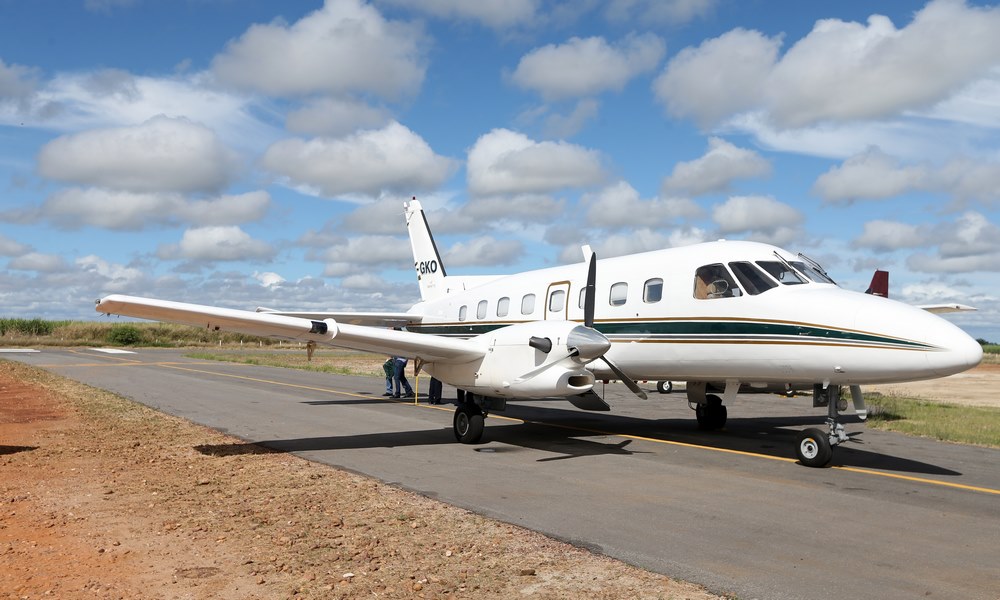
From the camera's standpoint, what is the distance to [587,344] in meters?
11.6

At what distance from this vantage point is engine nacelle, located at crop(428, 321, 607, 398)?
11711 mm

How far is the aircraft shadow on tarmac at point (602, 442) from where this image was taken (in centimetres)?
1205

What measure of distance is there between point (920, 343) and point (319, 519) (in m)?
7.68

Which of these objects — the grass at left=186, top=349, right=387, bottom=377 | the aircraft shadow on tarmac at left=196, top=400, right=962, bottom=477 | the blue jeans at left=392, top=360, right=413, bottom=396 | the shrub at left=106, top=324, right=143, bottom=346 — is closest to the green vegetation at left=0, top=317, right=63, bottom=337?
the shrub at left=106, top=324, right=143, bottom=346

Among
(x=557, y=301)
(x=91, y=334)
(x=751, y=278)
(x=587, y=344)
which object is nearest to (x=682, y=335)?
(x=751, y=278)

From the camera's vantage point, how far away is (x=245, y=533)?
7.07 m

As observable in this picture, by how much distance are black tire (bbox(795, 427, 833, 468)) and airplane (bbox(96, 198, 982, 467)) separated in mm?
19

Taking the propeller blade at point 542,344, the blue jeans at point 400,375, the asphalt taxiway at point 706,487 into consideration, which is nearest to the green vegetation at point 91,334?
the blue jeans at point 400,375

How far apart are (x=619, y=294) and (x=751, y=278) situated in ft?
8.46

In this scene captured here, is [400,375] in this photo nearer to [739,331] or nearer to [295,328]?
[295,328]

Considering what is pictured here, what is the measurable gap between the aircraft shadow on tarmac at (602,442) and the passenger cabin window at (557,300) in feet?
8.17

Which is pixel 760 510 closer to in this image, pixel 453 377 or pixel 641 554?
pixel 641 554

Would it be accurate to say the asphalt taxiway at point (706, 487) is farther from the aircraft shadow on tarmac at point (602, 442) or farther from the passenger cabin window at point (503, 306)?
the passenger cabin window at point (503, 306)

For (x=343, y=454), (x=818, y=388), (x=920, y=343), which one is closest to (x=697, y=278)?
(x=818, y=388)
